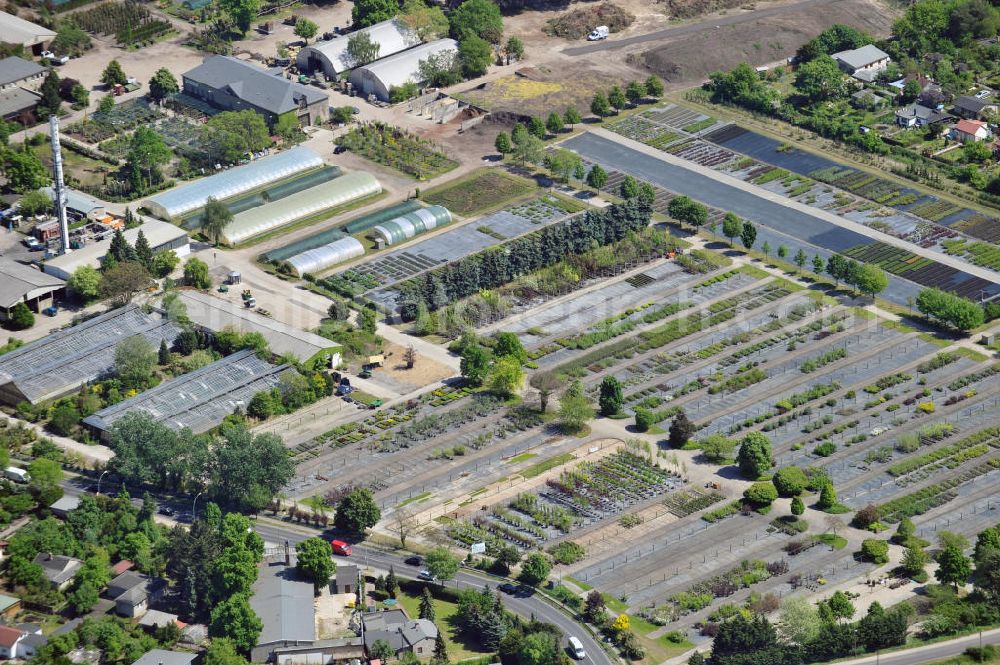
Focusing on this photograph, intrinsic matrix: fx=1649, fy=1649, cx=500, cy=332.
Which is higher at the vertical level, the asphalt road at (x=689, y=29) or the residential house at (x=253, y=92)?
the asphalt road at (x=689, y=29)

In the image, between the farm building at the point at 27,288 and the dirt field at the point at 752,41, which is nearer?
the farm building at the point at 27,288

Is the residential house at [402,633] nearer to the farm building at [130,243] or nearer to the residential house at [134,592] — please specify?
the residential house at [134,592]

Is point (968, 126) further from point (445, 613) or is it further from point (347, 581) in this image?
point (347, 581)

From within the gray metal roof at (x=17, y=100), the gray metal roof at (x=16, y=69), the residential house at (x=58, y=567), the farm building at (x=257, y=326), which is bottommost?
the residential house at (x=58, y=567)

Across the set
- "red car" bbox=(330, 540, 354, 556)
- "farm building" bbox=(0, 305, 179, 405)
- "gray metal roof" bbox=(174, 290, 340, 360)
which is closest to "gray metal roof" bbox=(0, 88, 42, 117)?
"gray metal roof" bbox=(174, 290, 340, 360)

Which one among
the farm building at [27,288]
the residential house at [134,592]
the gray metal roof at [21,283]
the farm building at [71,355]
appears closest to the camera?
the residential house at [134,592]

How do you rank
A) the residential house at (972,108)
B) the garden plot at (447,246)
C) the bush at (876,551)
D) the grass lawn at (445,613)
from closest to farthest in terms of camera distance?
the grass lawn at (445,613), the bush at (876,551), the garden plot at (447,246), the residential house at (972,108)

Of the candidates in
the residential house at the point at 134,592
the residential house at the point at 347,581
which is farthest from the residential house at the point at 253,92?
the residential house at the point at 134,592

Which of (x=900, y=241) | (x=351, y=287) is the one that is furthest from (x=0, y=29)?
(x=900, y=241)

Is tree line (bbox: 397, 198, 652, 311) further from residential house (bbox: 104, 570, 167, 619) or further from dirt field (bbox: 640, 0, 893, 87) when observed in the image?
residential house (bbox: 104, 570, 167, 619)
